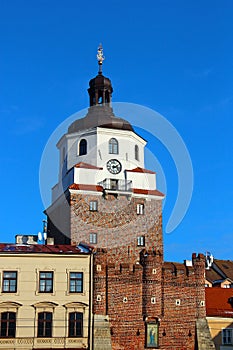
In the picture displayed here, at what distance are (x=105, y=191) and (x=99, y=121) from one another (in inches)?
298

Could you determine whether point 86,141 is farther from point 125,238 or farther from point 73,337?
point 73,337

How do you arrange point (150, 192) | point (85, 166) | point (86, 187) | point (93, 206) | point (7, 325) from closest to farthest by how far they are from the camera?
point (7, 325), point (93, 206), point (86, 187), point (85, 166), point (150, 192)

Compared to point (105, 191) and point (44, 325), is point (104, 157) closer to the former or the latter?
point (105, 191)

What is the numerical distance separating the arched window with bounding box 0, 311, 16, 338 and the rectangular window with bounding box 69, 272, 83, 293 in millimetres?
4683

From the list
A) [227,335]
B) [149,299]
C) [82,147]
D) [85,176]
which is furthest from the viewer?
[82,147]

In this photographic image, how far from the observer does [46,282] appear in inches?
1687

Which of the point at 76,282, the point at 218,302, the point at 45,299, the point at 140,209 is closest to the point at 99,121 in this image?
the point at 140,209

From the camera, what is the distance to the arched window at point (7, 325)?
1617 inches

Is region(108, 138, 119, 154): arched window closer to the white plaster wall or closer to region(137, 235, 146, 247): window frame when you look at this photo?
the white plaster wall

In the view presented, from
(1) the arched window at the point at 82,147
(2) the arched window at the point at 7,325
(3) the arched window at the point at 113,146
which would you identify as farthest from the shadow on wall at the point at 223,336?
(1) the arched window at the point at 82,147

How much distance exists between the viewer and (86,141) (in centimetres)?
5756

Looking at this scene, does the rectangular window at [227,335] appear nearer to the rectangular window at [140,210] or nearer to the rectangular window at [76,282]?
the rectangular window at [76,282]

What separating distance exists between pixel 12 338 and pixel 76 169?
19346mm

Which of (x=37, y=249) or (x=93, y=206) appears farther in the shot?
(x=93, y=206)
